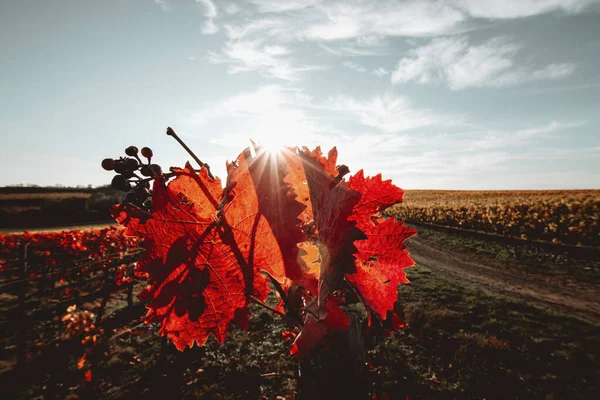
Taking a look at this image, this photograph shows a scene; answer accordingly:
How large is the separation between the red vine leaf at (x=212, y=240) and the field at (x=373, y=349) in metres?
3.70

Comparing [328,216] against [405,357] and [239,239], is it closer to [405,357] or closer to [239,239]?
[239,239]

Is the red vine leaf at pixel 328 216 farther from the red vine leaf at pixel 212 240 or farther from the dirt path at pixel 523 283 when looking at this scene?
the dirt path at pixel 523 283

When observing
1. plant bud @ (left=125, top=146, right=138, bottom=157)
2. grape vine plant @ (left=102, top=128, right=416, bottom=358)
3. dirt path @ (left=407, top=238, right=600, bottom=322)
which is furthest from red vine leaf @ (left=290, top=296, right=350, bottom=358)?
dirt path @ (left=407, top=238, right=600, bottom=322)

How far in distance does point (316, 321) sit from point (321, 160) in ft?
1.59

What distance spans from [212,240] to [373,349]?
23.2 feet

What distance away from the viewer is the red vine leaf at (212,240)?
70 centimetres

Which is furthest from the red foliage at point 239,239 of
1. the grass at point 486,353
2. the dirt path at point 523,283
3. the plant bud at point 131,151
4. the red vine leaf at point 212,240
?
the dirt path at point 523,283

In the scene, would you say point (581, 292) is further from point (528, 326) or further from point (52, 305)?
point (52, 305)

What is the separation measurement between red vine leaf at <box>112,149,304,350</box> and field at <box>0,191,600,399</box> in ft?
12.1

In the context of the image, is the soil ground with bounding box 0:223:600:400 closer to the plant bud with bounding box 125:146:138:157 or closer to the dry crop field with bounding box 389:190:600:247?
the plant bud with bounding box 125:146:138:157

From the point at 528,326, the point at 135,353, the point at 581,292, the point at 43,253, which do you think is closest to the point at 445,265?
the point at 581,292

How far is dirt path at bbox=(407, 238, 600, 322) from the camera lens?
31.1 feet

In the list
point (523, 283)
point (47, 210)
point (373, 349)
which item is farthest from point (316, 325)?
point (47, 210)

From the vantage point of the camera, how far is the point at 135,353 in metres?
7.14
